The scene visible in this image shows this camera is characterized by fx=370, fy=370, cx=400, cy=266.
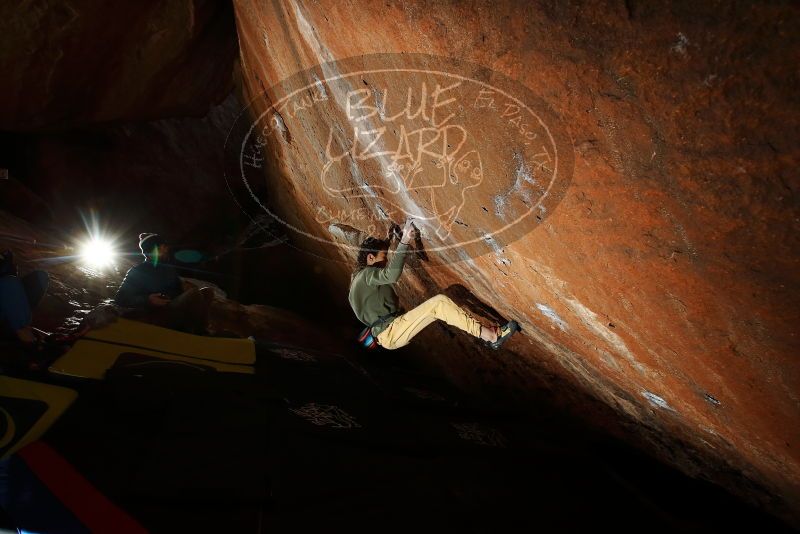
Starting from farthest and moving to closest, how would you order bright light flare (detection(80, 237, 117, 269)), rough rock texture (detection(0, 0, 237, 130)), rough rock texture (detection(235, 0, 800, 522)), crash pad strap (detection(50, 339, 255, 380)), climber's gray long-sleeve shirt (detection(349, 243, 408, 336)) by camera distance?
bright light flare (detection(80, 237, 117, 269))
rough rock texture (detection(0, 0, 237, 130))
climber's gray long-sleeve shirt (detection(349, 243, 408, 336))
crash pad strap (detection(50, 339, 255, 380))
rough rock texture (detection(235, 0, 800, 522))

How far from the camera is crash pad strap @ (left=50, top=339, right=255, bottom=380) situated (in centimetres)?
359

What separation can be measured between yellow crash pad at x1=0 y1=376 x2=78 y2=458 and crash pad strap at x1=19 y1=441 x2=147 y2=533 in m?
0.13

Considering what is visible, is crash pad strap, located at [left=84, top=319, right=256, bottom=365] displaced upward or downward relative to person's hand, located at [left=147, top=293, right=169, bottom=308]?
downward

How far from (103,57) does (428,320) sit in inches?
255

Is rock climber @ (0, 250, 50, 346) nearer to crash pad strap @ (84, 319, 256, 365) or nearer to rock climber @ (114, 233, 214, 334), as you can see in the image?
crash pad strap @ (84, 319, 256, 365)

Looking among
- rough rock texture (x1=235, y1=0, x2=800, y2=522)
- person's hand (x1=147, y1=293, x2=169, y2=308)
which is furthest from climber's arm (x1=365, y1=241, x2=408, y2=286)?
person's hand (x1=147, y1=293, x2=169, y2=308)

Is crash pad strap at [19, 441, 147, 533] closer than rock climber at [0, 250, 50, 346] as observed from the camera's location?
Yes

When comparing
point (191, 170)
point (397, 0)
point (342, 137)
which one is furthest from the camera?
point (191, 170)

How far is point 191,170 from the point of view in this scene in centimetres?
1113

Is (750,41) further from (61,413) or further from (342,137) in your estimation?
(61,413)

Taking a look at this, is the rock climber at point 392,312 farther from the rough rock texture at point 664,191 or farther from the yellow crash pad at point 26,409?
the yellow crash pad at point 26,409

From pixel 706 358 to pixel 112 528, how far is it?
3.94 meters

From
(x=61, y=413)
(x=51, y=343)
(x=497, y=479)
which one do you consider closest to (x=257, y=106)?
(x=51, y=343)

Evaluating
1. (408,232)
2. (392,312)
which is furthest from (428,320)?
(408,232)
